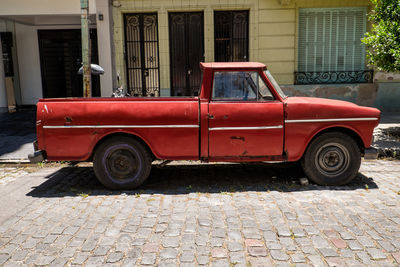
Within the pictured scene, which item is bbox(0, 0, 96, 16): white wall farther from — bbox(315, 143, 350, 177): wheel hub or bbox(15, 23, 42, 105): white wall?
bbox(315, 143, 350, 177): wheel hub

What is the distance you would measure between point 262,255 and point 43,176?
178 inches

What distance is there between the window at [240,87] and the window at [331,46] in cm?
771

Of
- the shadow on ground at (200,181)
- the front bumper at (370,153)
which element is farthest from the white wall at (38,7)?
the front bumper at (370,153)

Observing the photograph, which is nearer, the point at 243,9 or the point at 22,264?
the point at 22,264

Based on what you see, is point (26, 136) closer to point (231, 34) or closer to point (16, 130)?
point (16, 130)

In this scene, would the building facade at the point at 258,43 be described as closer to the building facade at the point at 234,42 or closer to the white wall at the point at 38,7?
the building facade at the point at 234,42

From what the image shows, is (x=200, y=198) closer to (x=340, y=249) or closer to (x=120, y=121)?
(x=120, y=121)

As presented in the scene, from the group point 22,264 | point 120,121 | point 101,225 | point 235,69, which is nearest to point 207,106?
point 235,69

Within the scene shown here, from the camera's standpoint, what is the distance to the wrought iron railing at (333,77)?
13.1 m

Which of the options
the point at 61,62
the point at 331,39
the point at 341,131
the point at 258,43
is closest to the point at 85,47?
the point at 341,131

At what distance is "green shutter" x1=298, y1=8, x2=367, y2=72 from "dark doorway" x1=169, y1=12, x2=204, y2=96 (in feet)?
11.5

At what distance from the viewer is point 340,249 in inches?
148

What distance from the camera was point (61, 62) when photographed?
14.9m

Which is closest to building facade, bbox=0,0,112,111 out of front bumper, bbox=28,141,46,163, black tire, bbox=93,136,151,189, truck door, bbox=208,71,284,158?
front bumper, bbox=28,141,46,163
